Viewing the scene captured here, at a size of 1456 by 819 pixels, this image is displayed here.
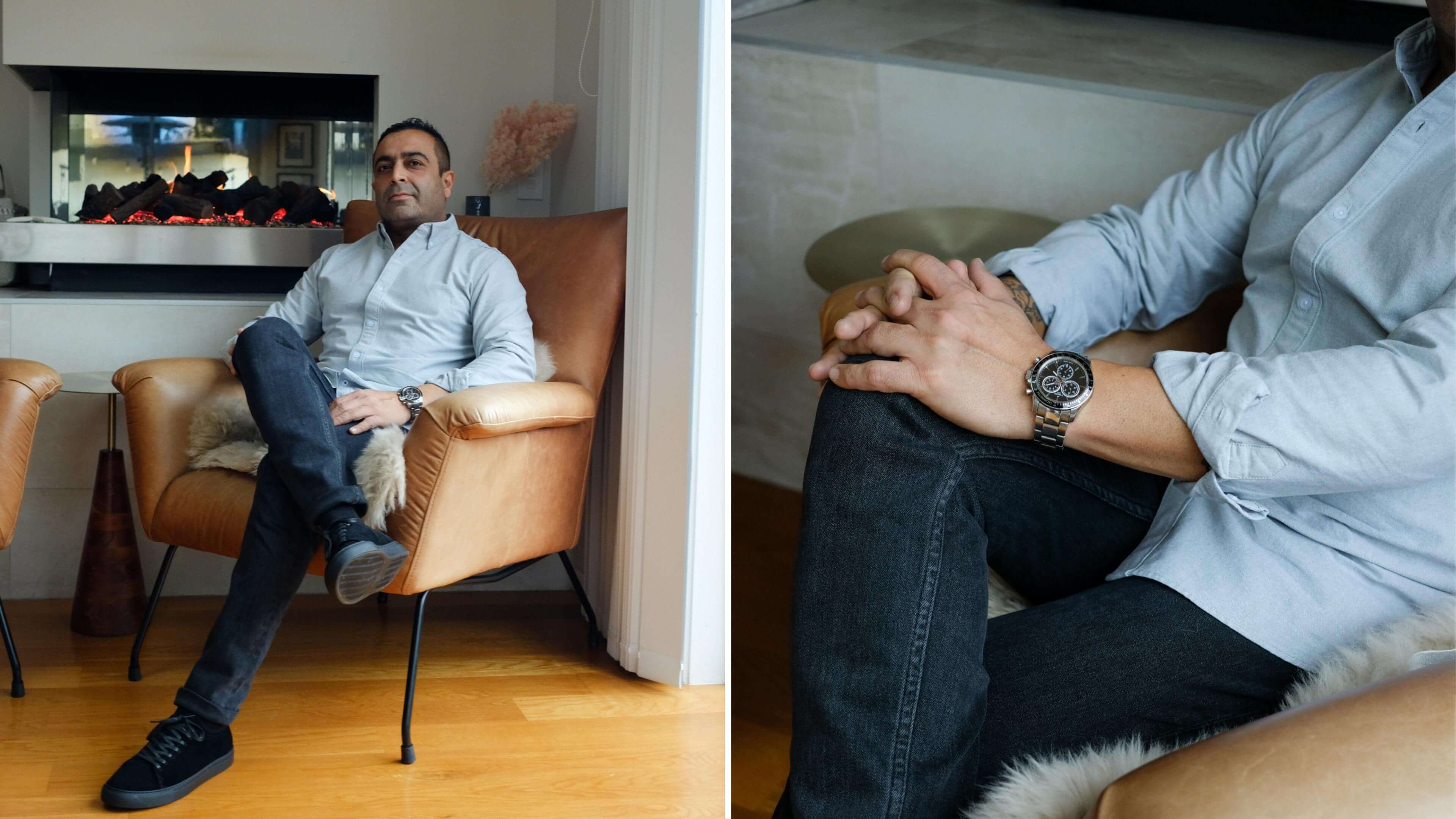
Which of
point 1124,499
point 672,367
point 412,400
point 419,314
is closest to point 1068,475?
point 1124,499

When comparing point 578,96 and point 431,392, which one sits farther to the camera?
point 578,96

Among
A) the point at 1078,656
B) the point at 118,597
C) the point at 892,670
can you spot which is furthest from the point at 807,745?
the point at 118,597

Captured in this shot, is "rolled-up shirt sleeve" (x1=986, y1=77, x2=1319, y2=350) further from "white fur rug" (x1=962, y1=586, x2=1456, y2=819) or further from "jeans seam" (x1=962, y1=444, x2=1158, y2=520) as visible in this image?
"white fur rug" (x1=962, y1=586, x2=1456, y2=819)

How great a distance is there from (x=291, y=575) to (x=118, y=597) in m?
0.55

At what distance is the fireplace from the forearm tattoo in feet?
4.51

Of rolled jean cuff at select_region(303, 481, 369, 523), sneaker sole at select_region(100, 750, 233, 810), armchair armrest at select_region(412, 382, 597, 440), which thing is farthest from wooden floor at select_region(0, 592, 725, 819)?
armchair armrest at select_region(412, 382, 597, 440)

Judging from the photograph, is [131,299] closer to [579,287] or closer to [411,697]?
[579,287]

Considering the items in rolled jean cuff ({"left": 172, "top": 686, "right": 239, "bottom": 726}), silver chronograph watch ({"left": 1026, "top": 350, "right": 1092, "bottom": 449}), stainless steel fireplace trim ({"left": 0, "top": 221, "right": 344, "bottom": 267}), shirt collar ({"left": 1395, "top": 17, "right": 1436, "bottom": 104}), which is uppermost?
shirt collar ({"left": 1395, "top": 17, "right": 1436, "bottom": 104})

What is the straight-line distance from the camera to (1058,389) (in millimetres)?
668

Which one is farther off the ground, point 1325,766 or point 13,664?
point 1325,766

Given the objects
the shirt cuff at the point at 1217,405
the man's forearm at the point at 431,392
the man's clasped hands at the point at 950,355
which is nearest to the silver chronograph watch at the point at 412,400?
the man's forearm at the point at 431,392

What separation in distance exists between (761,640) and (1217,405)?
3.00 ft

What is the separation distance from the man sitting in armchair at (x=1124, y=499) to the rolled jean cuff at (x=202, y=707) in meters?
0.94

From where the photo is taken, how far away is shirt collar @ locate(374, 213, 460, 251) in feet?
5.47
